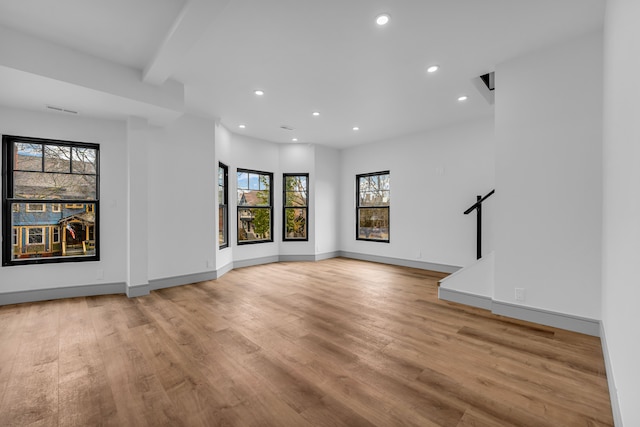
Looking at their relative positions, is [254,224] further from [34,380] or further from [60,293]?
[34,380]

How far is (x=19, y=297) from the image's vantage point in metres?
3.55

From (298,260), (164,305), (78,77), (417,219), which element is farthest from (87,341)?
(417,219)

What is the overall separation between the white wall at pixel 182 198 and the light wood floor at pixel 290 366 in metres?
1.05

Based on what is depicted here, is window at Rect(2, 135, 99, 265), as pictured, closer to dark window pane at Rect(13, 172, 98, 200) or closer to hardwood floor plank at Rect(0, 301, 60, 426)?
dark window pane at Rect(13, 172, 98, 200)

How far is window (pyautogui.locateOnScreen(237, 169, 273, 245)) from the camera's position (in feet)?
19.7

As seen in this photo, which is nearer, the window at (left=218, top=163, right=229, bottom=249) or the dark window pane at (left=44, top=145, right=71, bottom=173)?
the dark window pane at (left=44, top=145, right=71, bottom=173)

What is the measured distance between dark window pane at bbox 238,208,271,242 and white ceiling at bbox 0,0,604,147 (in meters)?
2.61

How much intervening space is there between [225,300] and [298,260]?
3.04 m

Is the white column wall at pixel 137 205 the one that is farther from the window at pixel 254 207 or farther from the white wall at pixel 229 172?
the window at pixel 254 207

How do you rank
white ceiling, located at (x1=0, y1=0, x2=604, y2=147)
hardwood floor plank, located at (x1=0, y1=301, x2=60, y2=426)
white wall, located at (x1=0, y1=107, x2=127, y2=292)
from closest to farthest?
hardwood floor plank, located at (x1=0, y1=301, x2=60, y2=426)
white ceiling, located at (x1=0, y1=0, x2=604, y2=147)
white wall, located at (x1=0, y1=107, x2=127, y2=292)

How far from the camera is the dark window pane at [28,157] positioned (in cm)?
357

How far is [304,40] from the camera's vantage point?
2.66 meters

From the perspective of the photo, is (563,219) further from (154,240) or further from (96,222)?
(96,222)

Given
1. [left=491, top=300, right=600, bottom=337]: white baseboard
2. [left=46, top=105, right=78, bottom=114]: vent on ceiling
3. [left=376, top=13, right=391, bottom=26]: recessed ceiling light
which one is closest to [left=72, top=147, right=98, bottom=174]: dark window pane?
[left=46, top=105, right=78, bottom=114]: vent on ceiling
